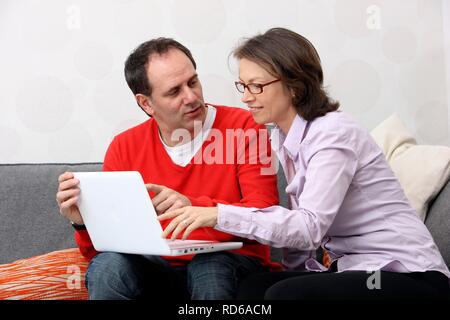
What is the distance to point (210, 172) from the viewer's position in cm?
187

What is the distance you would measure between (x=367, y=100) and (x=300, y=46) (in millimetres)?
939

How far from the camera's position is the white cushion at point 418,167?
6.23ft

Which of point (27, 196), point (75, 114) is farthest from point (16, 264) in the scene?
point (75, 114)

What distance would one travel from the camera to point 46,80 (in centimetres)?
255

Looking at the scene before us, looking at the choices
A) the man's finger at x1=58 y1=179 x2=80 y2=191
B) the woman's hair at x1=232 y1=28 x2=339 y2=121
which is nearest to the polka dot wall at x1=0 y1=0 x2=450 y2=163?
the woman's hair at x1=232 y1=28 x2=339 y2=121

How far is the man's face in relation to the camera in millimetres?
1909

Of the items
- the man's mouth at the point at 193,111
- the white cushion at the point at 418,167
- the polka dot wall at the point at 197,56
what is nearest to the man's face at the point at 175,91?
the man's mouth at the point at 193,111

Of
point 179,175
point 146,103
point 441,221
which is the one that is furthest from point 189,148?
point 441,221

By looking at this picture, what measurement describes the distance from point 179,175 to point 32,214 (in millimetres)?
653

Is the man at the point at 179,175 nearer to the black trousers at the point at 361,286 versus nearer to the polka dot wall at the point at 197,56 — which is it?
the black trousers at the point at 361,286

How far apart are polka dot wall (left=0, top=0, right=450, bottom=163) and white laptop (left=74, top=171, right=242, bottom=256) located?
3.07ft

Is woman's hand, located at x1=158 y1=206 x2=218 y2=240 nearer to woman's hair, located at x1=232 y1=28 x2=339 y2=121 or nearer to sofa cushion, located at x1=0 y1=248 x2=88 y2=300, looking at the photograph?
woman's hair, located at x1=232 y1=28 x2=339 y2=121

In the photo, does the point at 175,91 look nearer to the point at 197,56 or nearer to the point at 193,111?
the point at 193,111
